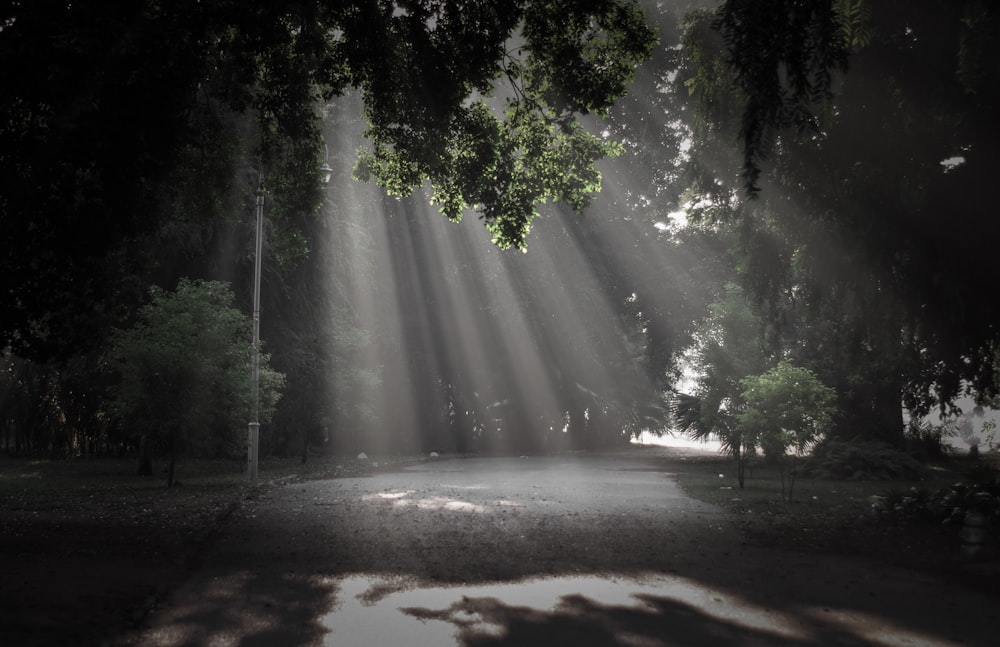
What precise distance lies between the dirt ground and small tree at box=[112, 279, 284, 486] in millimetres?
4195

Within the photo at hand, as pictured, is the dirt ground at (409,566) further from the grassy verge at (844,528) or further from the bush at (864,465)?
the bush at (864,465)

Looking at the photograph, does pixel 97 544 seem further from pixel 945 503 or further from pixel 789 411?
pixel 789 411

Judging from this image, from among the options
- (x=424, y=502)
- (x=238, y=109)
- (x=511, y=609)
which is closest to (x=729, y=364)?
(x=424, y=502)

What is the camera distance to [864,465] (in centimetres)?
2311

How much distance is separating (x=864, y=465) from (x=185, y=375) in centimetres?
2004

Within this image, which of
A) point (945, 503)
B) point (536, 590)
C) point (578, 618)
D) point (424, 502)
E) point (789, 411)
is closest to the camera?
point (578, 618)

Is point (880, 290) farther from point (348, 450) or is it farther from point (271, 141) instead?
point (348, 450)

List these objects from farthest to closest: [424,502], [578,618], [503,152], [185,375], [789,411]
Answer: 1. [185,375]
2. [789,411]
3. [424,502]
4. [503,152]
5. [578,618]

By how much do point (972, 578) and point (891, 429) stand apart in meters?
22.3

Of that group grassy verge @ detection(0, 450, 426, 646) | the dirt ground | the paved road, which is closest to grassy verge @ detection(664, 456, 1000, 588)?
the dirt ground

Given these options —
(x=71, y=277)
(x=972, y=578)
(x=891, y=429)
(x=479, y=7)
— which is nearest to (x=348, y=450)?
(x=891, y=429)

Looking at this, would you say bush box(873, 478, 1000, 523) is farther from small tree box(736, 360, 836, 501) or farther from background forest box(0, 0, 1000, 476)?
small tree box(736, 360, 836, 501)

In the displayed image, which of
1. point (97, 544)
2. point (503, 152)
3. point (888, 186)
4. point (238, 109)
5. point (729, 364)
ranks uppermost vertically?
point (238, 109)

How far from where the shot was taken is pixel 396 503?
1443 cm
